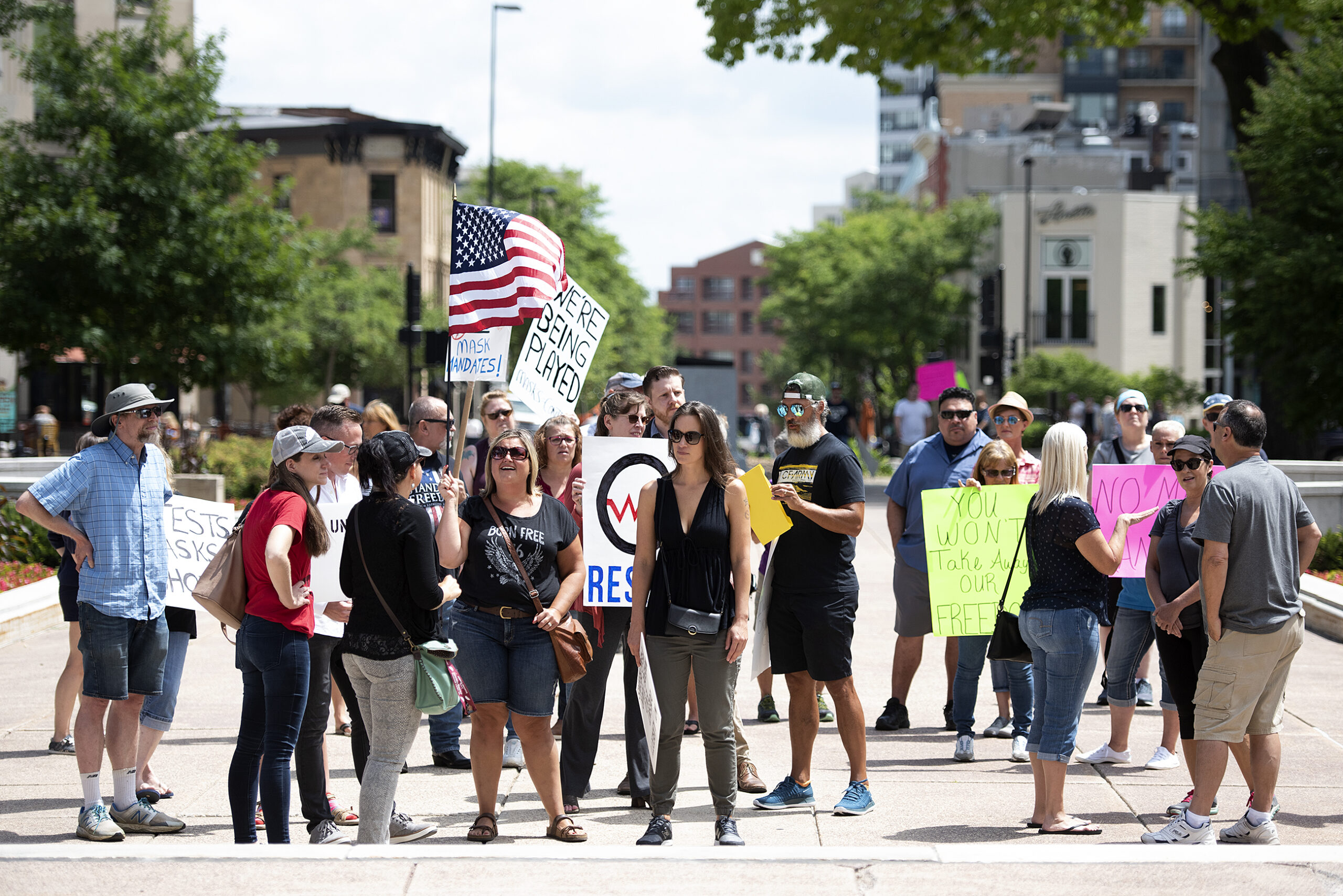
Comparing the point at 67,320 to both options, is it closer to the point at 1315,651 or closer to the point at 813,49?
the point at 813,49

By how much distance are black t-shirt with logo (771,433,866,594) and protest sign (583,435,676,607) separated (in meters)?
0.78

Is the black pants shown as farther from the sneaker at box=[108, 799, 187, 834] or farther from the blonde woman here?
the sneaker at box=[108, 799, 187, 834]

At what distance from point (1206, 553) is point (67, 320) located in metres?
22.7

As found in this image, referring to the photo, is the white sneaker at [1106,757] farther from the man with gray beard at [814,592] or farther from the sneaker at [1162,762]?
the man with gray beard at [814,592]

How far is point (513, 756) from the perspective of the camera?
24.5ft

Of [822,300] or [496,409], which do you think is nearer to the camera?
[496,409]

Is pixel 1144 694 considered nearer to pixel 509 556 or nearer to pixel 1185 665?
pixel 1185 665

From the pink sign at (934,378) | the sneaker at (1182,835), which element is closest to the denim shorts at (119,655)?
the sneaker at (1182,835)

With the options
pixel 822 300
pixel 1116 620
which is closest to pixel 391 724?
pixel 1116 620

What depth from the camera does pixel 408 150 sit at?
57.8 m

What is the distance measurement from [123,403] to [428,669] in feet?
6.28

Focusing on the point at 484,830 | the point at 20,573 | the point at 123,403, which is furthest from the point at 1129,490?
the point at 20,573

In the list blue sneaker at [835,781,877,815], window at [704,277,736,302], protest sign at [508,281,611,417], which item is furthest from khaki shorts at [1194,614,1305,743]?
window at [704,277,736,302]

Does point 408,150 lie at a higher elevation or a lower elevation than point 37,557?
higher
